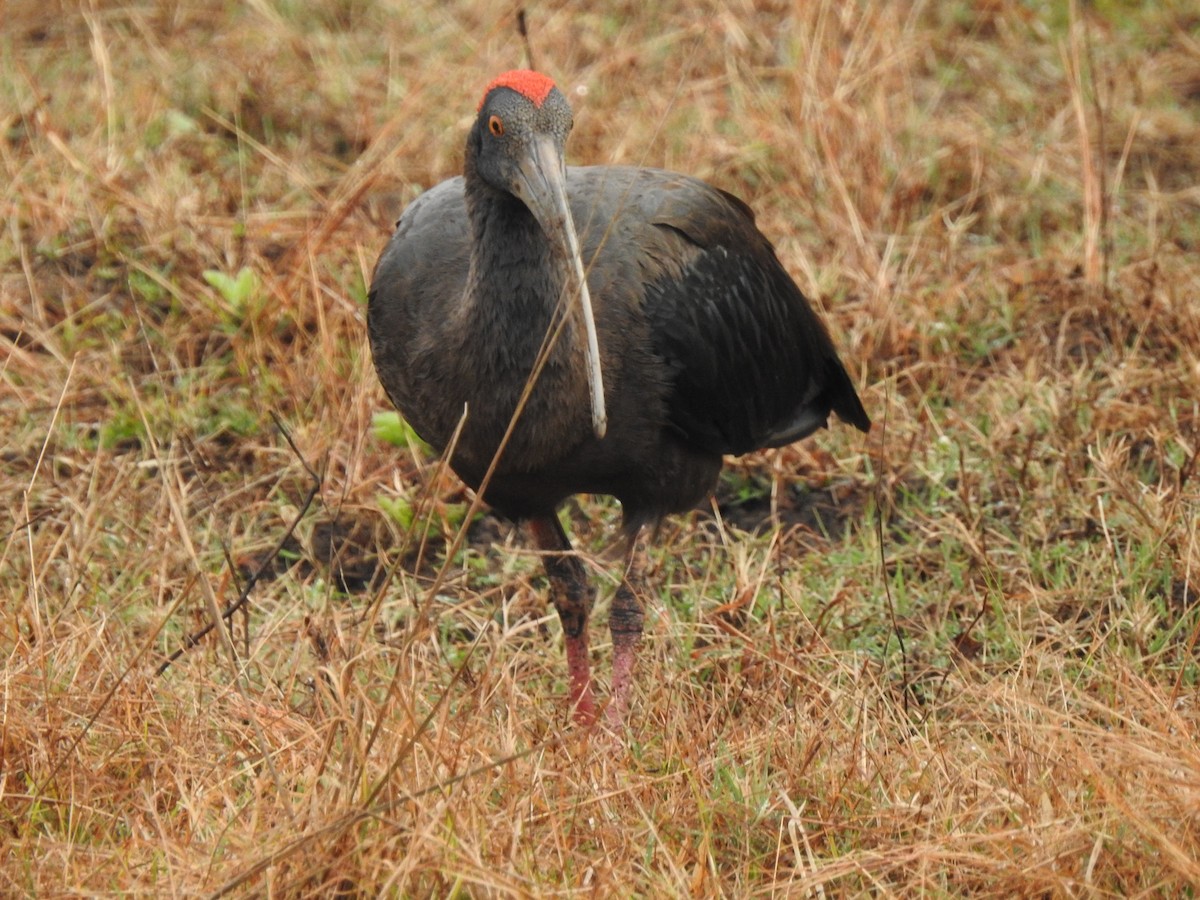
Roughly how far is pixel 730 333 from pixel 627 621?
747 millimetres

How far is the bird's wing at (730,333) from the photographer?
3.70 meters

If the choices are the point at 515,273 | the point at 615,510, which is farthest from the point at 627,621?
the point at 515,273

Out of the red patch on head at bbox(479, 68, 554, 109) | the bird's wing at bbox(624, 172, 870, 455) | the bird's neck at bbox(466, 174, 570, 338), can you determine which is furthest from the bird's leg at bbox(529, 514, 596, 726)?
the red patch on head at bbox(479, 68, 554, 109)

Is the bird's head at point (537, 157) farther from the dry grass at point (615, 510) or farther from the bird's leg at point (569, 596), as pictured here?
the bird's leg at point (569, 596)

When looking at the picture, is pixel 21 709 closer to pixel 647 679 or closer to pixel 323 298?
pixel 647 679

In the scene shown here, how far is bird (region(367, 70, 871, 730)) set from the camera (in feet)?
10.9

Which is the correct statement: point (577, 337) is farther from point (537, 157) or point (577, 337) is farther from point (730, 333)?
point (730, 333)

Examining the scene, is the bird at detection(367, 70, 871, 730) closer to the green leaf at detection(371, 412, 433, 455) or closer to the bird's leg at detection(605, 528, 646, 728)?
the bird's leg at detection(605, 528, 646, 728)

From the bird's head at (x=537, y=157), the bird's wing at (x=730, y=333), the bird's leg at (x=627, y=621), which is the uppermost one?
the bird's head at (x=537, y=157)

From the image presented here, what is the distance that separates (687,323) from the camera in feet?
12.1

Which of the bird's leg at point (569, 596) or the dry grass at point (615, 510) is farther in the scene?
the bird's leg at point (569, 596)

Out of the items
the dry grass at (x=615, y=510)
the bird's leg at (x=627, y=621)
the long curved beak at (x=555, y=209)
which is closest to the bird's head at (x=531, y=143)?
the long curved beak at (x=555, y=209)

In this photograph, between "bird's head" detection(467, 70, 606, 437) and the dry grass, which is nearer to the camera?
the dry grass

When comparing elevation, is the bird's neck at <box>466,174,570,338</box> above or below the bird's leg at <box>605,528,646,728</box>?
above
